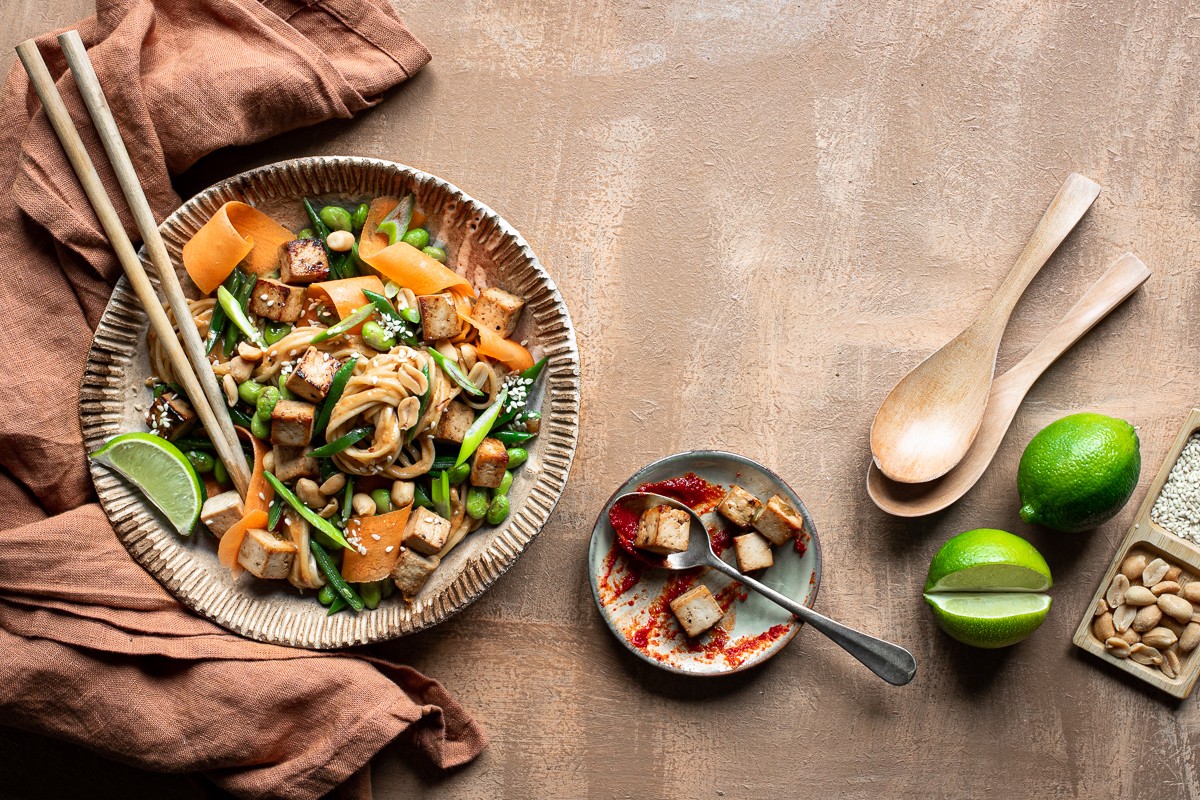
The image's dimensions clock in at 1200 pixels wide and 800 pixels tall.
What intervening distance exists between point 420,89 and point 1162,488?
319 cm

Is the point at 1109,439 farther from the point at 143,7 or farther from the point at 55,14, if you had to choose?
the point at 55,14

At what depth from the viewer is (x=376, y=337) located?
292 centimetres

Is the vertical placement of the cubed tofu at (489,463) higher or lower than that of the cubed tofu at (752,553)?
higher

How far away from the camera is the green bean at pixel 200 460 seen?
9.91 ft

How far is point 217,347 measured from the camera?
10.1ft

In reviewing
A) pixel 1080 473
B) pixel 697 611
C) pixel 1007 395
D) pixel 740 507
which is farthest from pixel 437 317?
pixel 1080 473

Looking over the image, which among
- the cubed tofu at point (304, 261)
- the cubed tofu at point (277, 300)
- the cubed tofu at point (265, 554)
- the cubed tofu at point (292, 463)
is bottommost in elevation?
the cubed tofu at point (265, 554)

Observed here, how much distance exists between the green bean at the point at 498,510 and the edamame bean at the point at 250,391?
34.7 inches

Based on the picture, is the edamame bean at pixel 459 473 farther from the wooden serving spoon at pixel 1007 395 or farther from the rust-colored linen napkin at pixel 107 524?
the wooden serving spoon at pixel 1007 395

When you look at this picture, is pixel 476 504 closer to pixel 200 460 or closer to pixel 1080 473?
pixel 200 460

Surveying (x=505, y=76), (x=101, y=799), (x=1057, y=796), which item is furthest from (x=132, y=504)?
(x=1057, y=796)

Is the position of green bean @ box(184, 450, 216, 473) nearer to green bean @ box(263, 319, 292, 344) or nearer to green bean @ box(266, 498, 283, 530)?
green bean @ box(266, 498, 283, 530)

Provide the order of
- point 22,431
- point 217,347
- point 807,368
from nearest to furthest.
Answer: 1. point 22,431
2. point 217,347
3. point 807,368

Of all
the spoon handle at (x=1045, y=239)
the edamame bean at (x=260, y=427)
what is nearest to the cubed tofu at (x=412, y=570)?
the edamame bean at (x=260, y=427)
